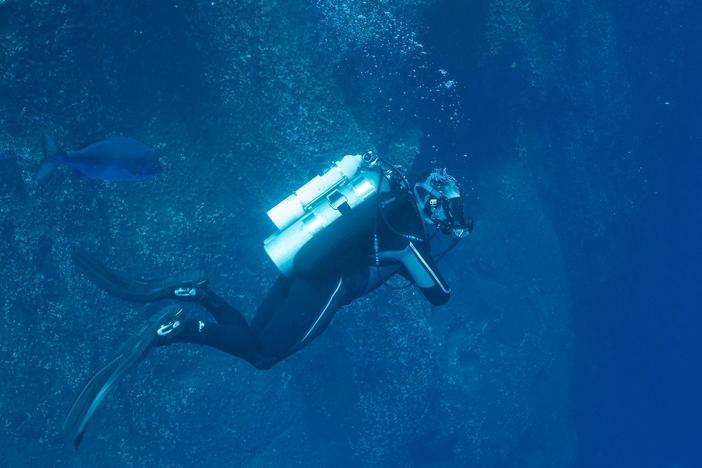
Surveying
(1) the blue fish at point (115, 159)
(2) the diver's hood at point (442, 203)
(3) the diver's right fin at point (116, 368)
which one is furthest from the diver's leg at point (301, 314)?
(1) the blue fish at point (115, 159)

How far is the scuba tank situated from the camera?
11.3ft

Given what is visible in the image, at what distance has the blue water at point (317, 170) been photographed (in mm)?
4336

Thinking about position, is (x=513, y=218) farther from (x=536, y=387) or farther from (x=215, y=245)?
(x=215, y=245)

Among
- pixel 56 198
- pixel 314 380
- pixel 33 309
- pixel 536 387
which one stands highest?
pixel 56 198

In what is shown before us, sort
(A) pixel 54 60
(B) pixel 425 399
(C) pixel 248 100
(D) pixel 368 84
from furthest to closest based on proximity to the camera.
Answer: (B) pixel 425 399
(D) pixel 368 84
(C) pixel 248 100
(A) pixel 54 60

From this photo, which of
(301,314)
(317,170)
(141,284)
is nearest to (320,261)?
(301,314)

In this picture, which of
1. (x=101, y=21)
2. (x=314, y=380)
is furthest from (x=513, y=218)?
(x=101, y=21)

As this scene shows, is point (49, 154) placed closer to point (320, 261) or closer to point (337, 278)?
point (320, 261)

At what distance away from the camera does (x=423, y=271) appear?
3543 mm

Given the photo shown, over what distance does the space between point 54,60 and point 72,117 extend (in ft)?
1.61

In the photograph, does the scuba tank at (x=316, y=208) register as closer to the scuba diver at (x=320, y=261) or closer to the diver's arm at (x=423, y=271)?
the scuba diver at (x=320, y=261)

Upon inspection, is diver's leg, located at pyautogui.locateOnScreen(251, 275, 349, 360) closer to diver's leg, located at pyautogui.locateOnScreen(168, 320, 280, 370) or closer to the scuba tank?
diver's leg, located at pyautogui.locateOnScreen(168, 320, 280, 370)

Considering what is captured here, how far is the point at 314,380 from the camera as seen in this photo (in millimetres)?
5820

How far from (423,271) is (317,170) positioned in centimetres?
200
